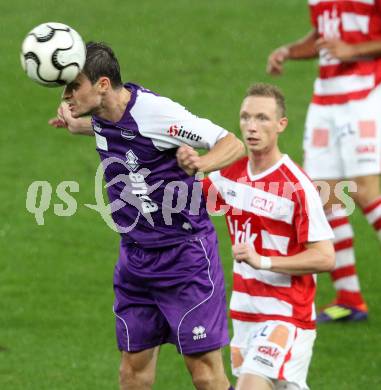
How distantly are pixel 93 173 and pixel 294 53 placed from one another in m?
4.15

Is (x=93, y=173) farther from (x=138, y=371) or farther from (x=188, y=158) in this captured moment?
(x=188, y=158)

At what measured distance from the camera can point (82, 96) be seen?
7574 mm

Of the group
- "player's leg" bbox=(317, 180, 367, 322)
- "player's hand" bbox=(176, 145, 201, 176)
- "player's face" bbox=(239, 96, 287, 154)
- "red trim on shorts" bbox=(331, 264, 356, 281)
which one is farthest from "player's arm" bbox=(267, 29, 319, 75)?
"player's hand" bbox=(176, 145, 201, 176)

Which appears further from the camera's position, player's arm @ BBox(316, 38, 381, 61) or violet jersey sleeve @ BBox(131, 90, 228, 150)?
player's arm @ BBox(316, 38, 381, 61)

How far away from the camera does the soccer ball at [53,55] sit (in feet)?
24.7

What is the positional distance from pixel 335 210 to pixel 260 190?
2.52m

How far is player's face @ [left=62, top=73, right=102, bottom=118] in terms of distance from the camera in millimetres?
7570

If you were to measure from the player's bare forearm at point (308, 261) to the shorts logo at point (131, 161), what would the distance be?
3.13 feet

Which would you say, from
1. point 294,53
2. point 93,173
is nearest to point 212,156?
point 294,53

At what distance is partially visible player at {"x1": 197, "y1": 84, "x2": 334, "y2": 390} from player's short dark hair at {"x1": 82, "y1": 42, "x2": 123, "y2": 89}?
37.2 inches

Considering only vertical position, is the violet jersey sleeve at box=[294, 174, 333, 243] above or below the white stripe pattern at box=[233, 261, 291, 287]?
above

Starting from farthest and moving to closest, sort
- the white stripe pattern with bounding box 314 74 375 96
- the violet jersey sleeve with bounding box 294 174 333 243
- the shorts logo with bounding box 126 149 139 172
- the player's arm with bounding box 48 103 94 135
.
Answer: the white stripe pattern with bounding box 314 74 375 96, the player's arm with bounding box 48 103 94 135, the violet jersey sleeve with bounding box 294 174 333 243, the shorts logo with bounding box 126 149 139 172

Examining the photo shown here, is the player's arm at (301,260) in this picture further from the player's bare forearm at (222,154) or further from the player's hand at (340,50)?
the player's hand at (340,50)

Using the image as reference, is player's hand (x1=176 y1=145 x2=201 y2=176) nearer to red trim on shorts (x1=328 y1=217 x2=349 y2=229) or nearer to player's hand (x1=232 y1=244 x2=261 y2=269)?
player's hand (x1=232 y1=244 x2=261 y2=269)
